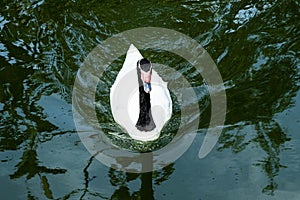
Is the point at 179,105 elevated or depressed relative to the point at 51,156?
elevated

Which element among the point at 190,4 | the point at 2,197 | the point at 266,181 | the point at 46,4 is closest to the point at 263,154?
the point at 266,181

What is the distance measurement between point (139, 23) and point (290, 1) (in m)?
2.01

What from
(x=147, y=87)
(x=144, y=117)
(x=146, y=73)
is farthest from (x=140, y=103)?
(x=146, y=73)

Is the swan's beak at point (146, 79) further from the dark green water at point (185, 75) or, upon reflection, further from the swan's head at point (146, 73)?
the dark green water at point (185, 75)

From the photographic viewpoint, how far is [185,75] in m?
6.26

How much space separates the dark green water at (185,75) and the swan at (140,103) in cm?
41

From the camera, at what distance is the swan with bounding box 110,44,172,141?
5.45 metres

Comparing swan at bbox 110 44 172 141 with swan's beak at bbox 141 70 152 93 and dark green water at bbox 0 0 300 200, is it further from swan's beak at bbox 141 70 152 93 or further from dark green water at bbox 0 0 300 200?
dark green water at bbox 0 0 300 200

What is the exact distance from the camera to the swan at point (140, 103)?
545cm

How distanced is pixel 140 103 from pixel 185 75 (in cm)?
99

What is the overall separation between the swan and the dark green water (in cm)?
41

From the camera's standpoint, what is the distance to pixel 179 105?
19.1 feet

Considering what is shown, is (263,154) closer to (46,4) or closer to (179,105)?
(179,105)

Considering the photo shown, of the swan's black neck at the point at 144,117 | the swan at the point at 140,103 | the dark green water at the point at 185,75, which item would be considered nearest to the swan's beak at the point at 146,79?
the swan at the point at 140,103
